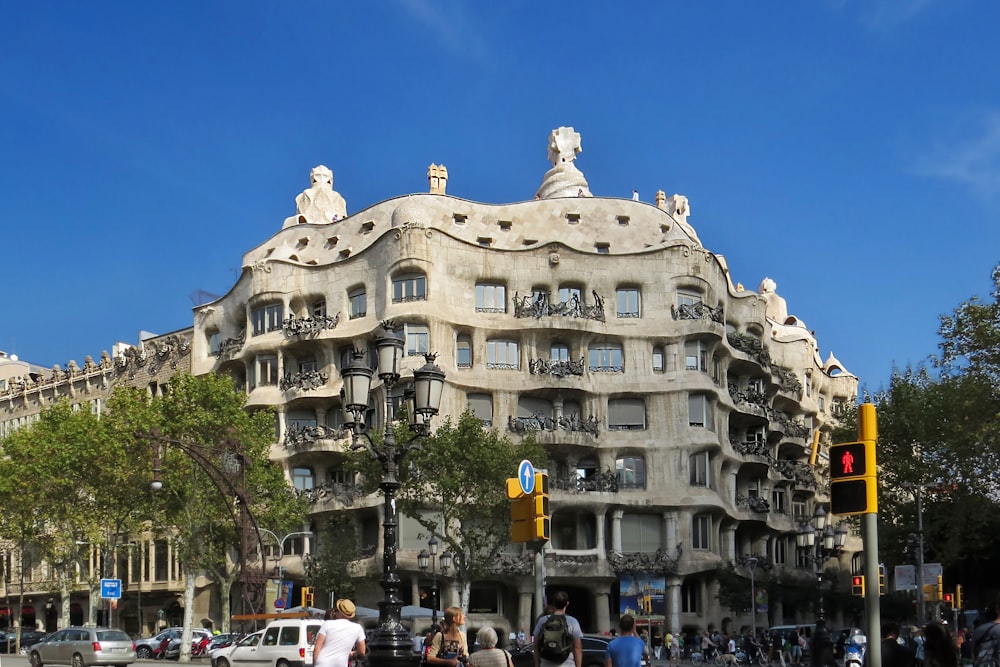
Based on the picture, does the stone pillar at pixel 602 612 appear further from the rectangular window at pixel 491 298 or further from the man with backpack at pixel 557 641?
the man with backpack at pixel 557 641

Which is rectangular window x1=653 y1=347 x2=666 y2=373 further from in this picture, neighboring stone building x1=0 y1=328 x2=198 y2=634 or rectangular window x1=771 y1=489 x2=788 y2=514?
neighboring stone building x1=0 y1=328 x2=198 y2=634

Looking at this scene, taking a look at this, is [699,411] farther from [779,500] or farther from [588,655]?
[588,655]

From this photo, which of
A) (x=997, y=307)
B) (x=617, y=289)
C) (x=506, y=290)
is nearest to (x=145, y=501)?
(x=506, y=290)

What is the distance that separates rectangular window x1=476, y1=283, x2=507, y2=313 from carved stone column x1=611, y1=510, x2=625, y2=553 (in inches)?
424

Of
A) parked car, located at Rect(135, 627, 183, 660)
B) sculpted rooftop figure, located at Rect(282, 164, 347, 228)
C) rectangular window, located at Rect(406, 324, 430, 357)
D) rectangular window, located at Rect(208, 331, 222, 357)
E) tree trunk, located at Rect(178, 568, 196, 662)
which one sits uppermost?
sculpted rooftop figure, located at Rect(282, 164, 347, 228)

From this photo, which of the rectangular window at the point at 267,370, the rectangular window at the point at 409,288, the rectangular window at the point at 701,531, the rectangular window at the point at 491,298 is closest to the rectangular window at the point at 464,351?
the rectangular window at the point at 491,298

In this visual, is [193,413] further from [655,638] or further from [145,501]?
[655,638]

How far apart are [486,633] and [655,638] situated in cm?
4942

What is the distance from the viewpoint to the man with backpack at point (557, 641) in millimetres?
12094

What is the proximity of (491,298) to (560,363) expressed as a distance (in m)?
4.54

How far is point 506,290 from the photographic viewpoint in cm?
6016

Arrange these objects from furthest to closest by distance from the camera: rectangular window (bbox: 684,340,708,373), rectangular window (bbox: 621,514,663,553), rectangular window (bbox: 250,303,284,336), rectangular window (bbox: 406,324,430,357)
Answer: rectangular window (bbox: 250,303,284,336) < rectangular window (bbox: 684,340,708,373) < rectangular window (bbox: 621,514,663,553) < rectangular window (bbox: 406,324,430,357)

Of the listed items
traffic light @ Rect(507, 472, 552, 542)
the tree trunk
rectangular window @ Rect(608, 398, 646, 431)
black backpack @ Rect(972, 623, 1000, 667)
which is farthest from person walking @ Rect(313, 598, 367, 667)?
rectangular window @ Rect(608, 398, 646, 431)

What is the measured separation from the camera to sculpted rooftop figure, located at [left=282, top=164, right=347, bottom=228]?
236 ft
